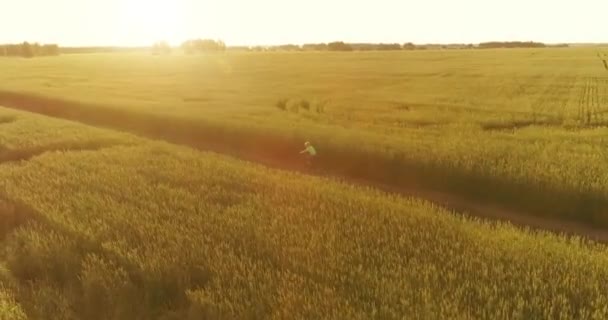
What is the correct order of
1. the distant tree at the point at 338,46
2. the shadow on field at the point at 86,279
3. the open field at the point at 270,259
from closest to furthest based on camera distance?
the open field at the point at 270,259
the shadow on field at the point at 86,279
the distant tree at the point at 338,46

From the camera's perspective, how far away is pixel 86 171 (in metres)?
11.2

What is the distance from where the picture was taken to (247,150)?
16.7 meters

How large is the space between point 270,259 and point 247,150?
10.8 meters

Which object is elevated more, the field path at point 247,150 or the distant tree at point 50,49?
the distant tree at point 50,49

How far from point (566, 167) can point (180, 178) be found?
8.59m

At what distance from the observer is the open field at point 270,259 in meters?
4.95

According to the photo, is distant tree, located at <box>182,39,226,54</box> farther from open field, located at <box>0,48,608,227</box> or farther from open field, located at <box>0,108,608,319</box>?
open field, located at <box>0,108,608,319</box>

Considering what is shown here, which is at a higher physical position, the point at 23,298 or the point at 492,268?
the point at 492,268

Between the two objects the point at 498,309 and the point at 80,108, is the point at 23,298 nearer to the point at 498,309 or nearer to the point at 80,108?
the point at 498,309

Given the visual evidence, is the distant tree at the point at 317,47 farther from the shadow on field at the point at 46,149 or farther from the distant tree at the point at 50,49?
the shadow on field at the point at 46,149

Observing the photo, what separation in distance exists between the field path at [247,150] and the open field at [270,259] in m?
2.55

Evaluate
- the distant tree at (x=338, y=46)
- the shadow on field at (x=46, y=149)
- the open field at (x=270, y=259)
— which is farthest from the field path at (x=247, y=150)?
the distant tree at (x=338, y=46)

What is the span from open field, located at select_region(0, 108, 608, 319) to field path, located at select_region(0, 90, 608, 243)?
8.38ft

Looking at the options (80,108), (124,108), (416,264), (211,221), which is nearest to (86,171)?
(211,221)
